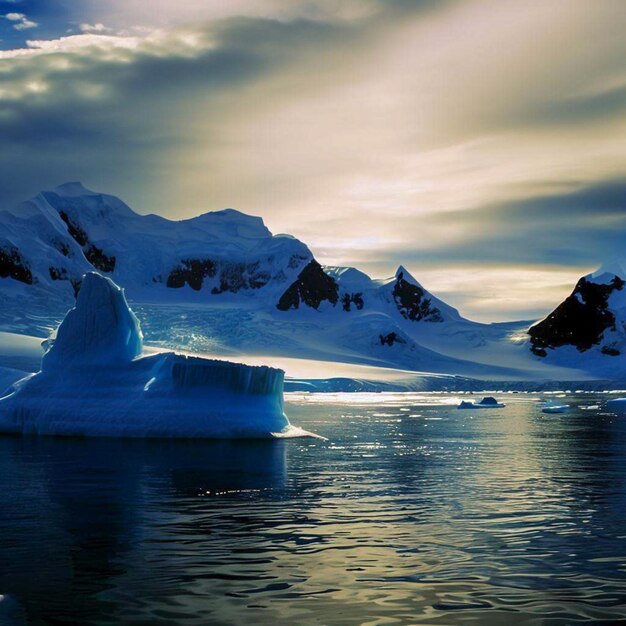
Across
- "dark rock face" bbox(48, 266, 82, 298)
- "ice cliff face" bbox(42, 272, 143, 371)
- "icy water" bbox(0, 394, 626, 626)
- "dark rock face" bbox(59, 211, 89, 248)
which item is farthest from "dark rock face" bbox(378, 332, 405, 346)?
"icy water" bbox(0, 394, 626, 626)

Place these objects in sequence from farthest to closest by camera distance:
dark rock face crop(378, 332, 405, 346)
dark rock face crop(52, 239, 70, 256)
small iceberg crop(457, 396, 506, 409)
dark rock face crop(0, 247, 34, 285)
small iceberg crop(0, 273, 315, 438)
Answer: dark rock face crop(378, 332, 405, 346)
dark rock face crop(52, 239, 70, 256)
dark rock face crop(0, 247, 34, 285)
small iceberg crop(457, 396, 506, 409)
small iceberg crop(0, 273, 315, 438)

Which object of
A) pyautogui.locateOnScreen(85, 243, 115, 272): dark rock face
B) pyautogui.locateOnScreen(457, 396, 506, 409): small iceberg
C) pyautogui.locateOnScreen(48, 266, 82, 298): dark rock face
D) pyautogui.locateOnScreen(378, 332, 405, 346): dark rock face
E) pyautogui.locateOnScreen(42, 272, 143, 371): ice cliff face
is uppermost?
pyautogui.locateOnScreen(85, 243, 115, 272): dark rock face

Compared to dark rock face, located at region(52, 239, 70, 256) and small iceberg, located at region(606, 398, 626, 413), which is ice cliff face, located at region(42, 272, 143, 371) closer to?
small iceberg, located at region(606, 398, 626, 413)

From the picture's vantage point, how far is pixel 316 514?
57.6ft

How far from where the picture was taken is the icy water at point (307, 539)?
424 inches

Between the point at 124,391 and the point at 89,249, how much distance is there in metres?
159

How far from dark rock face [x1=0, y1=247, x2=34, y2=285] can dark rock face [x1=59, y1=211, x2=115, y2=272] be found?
128ft

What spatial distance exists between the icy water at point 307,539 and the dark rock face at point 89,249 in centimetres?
16060

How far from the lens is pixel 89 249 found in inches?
7347

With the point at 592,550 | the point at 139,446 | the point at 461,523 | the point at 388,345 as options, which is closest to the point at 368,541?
the point at 461,523

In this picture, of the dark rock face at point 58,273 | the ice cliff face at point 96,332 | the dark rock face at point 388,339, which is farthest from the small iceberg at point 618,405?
the dark rock face at point 388,339

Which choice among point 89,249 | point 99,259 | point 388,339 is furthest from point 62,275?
point 388,339

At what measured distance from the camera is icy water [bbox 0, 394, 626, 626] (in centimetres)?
1077

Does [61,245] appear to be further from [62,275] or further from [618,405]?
[618,405]
